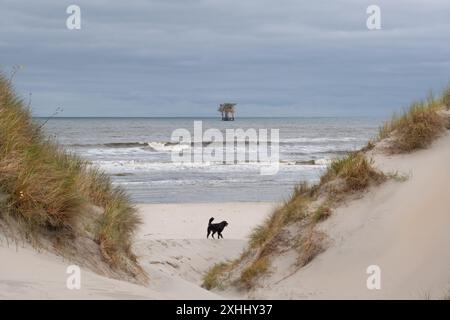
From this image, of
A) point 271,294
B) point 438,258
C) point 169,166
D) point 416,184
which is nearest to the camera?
point 438,258

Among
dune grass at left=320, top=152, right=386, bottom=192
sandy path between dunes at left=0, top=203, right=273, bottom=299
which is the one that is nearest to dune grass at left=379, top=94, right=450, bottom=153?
dune grass at left=320, top=152, right=386, bottom=192

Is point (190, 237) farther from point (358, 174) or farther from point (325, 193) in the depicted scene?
point (358, 174)

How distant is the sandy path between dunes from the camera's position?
4379 mm

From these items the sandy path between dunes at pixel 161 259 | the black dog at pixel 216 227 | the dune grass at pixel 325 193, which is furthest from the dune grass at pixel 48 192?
the black dog at pixel 216 227

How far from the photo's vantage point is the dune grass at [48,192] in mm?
5500

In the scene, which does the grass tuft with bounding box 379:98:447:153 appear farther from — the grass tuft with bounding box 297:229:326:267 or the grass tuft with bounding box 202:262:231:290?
the grass tuft with bounding box 202:262:231:290

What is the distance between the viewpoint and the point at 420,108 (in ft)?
29.8

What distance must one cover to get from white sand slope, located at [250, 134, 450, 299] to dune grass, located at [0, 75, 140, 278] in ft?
6.34

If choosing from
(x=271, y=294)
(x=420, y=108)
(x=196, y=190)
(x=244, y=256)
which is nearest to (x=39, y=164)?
(x=271, y=294)

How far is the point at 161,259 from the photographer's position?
11.7 metres

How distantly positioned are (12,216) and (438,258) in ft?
13.3

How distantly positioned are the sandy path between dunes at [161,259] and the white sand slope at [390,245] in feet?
3.95

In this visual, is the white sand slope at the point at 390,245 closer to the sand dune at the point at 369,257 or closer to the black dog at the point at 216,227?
the sand dune at the point at 369,257
